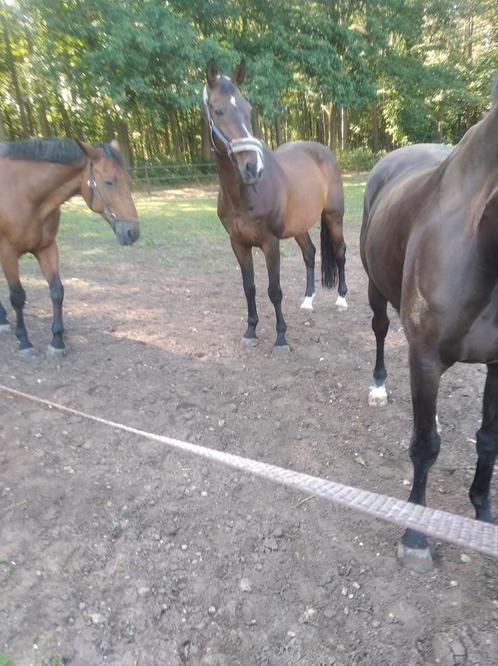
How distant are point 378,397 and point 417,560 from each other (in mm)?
1523

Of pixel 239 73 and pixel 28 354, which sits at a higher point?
pixel 239 73

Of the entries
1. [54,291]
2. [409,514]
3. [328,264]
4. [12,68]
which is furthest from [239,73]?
[12,68]

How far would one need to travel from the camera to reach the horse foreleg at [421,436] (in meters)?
2.00

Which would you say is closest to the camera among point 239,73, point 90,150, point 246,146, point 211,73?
point 246,146

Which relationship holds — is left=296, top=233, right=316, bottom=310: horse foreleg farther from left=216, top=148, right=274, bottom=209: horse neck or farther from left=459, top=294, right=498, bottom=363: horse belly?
left=459, top=294, right=498, bottom=363: horse belly

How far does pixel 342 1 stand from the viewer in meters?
19.8

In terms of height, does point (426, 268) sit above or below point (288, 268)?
above

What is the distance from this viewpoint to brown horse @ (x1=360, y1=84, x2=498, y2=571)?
170 cm

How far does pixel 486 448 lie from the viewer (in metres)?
2.29

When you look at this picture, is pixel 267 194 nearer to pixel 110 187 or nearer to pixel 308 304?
pixel 110 187

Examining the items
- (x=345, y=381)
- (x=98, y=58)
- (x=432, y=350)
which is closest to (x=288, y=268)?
(x=345, y=381)

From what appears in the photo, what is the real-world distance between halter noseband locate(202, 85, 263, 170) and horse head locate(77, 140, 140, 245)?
0.82m

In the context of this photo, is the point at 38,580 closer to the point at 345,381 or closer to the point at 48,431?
the point at 48,431

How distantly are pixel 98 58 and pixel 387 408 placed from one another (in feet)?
51.5
